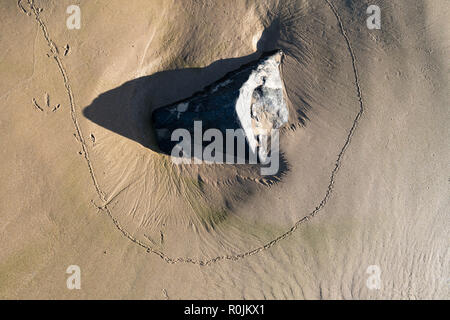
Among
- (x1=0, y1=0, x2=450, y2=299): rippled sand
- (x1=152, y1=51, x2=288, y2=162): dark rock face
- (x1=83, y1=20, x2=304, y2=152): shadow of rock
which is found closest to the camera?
(x1=152, y1=51, x2=288, y2=162): dark rock face

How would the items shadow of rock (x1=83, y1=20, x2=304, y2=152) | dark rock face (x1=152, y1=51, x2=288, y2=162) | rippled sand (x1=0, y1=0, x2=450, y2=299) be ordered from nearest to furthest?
dark rock face (x1=152, y1=51, x2=288, y2=162) → rippled sand (x1=0, y1=0, x2=450, y2=299) → shadow of rock (x1=83, y1=20, x2=304, y2=152)

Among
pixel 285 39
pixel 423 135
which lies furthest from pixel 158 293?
pixel 423 135

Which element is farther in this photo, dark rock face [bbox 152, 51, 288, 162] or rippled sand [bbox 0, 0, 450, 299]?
rippled sand [bbox 0, 0, 450, 299]

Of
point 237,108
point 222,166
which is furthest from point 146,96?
point 222,166

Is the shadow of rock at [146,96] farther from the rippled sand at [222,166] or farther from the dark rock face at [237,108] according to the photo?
the dark rock face at [237,108]

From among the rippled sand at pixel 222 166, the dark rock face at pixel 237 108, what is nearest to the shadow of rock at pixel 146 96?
the rippled sand at pixel 222 166

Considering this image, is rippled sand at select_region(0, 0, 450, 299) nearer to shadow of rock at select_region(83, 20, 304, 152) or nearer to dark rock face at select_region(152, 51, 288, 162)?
shadow of rock at select_region(83, 20, 304, 152)

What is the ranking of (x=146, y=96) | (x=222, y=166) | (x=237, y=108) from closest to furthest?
(x=237, y=108) < (x=146, y=96) < (x=222, y=166)

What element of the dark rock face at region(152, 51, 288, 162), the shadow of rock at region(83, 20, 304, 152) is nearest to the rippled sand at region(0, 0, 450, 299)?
the shadow of rock at region(83, 20, 304, 152)

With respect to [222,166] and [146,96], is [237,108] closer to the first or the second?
[222,166]
